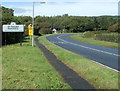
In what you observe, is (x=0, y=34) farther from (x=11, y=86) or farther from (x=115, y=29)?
(x=115, y=29)

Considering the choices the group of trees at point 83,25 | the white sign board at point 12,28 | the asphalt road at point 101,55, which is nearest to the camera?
the asphalt road at point 101,55

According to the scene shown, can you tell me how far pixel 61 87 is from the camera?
26.8 ft

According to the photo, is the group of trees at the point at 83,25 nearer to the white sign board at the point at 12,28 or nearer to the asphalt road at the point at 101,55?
the white sign board at the point at 12,28

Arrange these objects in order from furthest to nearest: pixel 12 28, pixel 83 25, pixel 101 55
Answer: pixel 83 25, pixel 12 28, pixel 101 55

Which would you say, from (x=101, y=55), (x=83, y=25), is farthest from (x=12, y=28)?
(x=83, y=25)

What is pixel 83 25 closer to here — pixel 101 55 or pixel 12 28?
pixel 12 28

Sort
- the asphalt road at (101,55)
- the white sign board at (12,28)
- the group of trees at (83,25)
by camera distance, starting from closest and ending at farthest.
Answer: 1. the asphalt road at (101,55)
2. the white sign board at (12,28)
3. the group of trees at (83,25)

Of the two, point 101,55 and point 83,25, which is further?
point 83,25

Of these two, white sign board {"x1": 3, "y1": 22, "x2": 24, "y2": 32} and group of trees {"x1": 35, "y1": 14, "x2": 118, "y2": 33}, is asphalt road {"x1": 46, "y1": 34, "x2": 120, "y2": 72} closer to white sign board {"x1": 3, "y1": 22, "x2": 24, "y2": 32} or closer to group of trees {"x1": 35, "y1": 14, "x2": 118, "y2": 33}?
white sign board {"x1": 3, "y1": 22, "x2": 24, "y2": 32}

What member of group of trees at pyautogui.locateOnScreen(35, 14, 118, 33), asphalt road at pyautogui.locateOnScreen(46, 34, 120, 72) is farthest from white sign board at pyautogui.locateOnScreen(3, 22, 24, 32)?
group of trees at pyautogui.locateOnScreen(35, 14, 118, 33)

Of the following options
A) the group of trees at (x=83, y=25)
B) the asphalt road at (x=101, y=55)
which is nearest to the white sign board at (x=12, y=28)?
the asphalt road at (x=101, y=55)

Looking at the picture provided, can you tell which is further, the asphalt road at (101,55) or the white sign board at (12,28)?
the white sign board at (12,28)

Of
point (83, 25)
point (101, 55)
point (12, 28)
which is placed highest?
point (83, 25)

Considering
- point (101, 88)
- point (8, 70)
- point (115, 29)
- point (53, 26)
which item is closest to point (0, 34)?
point (8, 70)
